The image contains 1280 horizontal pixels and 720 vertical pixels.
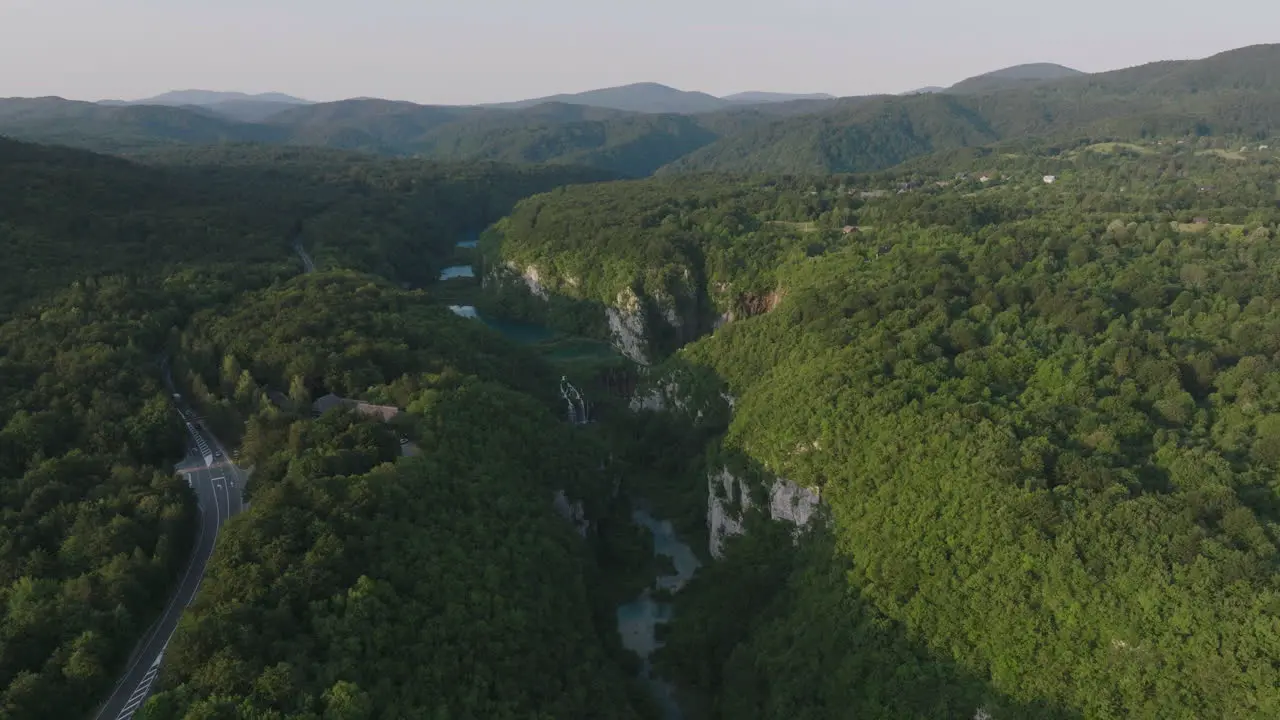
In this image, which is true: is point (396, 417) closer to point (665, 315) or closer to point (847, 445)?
point (847, 445)

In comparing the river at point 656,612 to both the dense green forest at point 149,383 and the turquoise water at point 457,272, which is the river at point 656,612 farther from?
the turquoise water at point 457,272

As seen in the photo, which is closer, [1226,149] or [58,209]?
[58,209]

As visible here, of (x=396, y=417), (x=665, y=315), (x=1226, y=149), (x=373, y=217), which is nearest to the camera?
(x=396, y=417)

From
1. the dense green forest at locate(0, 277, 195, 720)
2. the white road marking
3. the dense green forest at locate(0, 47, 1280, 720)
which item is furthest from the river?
the dense green forest at locate(0, 277, 195, 720)

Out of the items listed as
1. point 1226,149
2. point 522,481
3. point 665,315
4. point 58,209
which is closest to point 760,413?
point 522,481

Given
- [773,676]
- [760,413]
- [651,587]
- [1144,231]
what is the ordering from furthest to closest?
[1144,231] < [760,413] < [651,587] < [773,676]

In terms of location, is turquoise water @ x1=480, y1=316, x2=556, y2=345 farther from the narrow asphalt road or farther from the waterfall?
the narrow asphalt road

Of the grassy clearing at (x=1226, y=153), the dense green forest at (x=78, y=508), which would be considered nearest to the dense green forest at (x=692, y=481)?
the dense green forest at (x=78, y=508)

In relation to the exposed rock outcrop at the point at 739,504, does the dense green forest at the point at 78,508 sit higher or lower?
higher

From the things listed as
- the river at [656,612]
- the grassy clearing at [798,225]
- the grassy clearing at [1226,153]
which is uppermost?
the grassy clearing at [1226,153]
